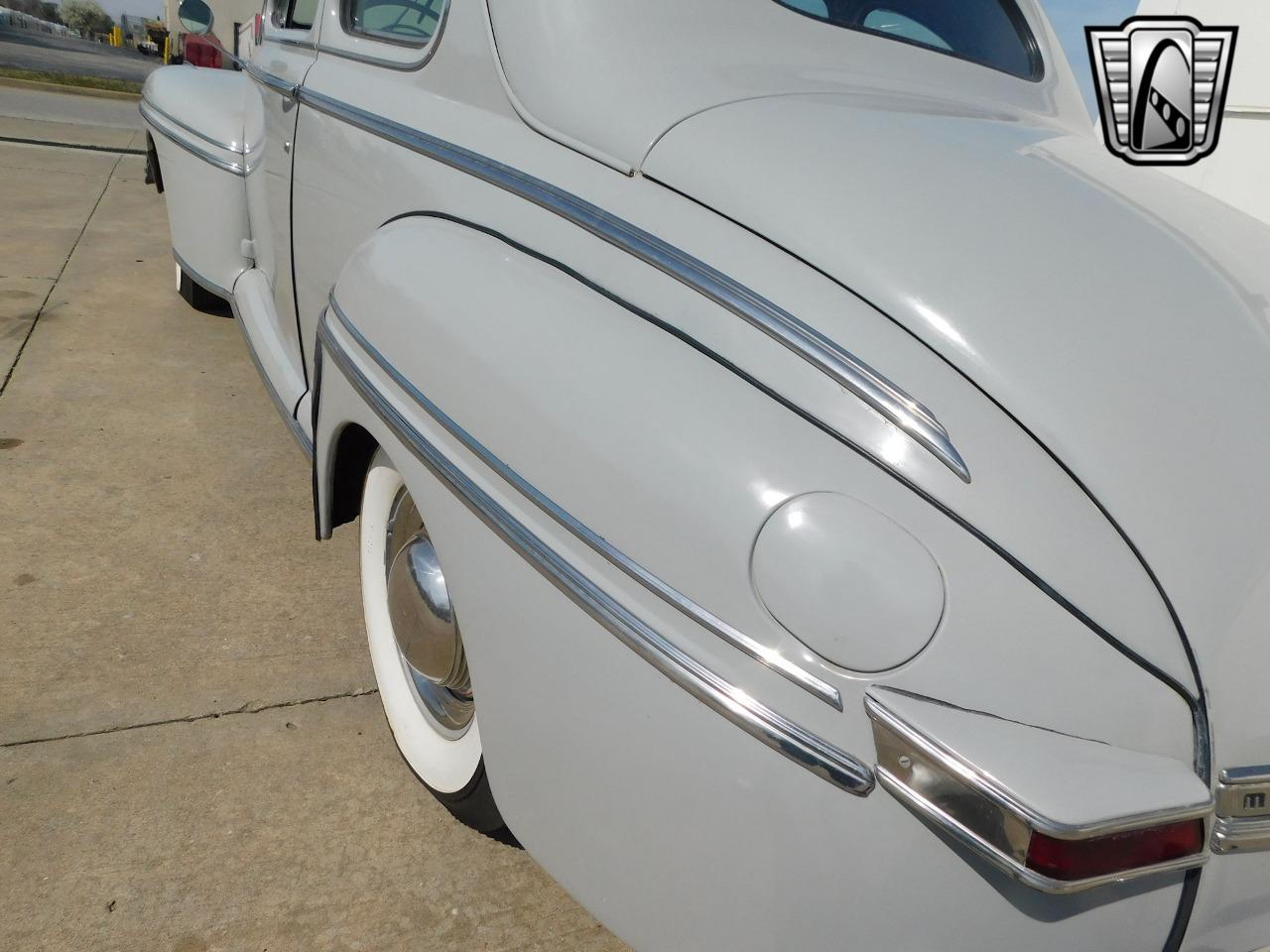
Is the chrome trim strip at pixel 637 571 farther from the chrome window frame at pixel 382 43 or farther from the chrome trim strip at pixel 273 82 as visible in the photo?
the chrome trim strip at pixel 273 82

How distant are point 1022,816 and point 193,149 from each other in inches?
142

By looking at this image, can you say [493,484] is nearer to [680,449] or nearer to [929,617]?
[680,449]

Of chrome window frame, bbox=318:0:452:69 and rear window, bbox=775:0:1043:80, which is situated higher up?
rear window, bbox=775:0:1043:80

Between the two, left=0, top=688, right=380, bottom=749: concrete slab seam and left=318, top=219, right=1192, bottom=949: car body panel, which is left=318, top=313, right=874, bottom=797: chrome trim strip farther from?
left=0, top=688, right=380, bottom=749: concrete slab seam

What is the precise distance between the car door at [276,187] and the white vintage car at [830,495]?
1.08m

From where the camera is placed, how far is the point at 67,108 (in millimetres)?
11859

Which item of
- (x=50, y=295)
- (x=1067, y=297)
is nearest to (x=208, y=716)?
(x=1067, y=297)

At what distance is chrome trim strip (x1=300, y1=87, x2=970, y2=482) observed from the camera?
114cm

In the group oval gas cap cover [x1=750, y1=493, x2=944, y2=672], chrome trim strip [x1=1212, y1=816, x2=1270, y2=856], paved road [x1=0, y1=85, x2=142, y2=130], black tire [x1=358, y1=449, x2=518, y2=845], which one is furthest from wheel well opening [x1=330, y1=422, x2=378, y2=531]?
paved road [x1=0, y1=85, x2=142, y2=130]

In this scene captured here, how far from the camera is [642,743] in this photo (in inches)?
46.7

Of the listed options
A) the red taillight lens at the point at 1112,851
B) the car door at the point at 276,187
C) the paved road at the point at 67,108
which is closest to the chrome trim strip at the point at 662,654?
the red taillight lens at the point at 1112,851

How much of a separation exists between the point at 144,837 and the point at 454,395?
3.67 ft

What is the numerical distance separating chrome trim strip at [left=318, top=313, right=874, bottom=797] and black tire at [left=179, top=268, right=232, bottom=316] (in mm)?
3697

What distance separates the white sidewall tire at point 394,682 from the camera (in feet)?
6.20
